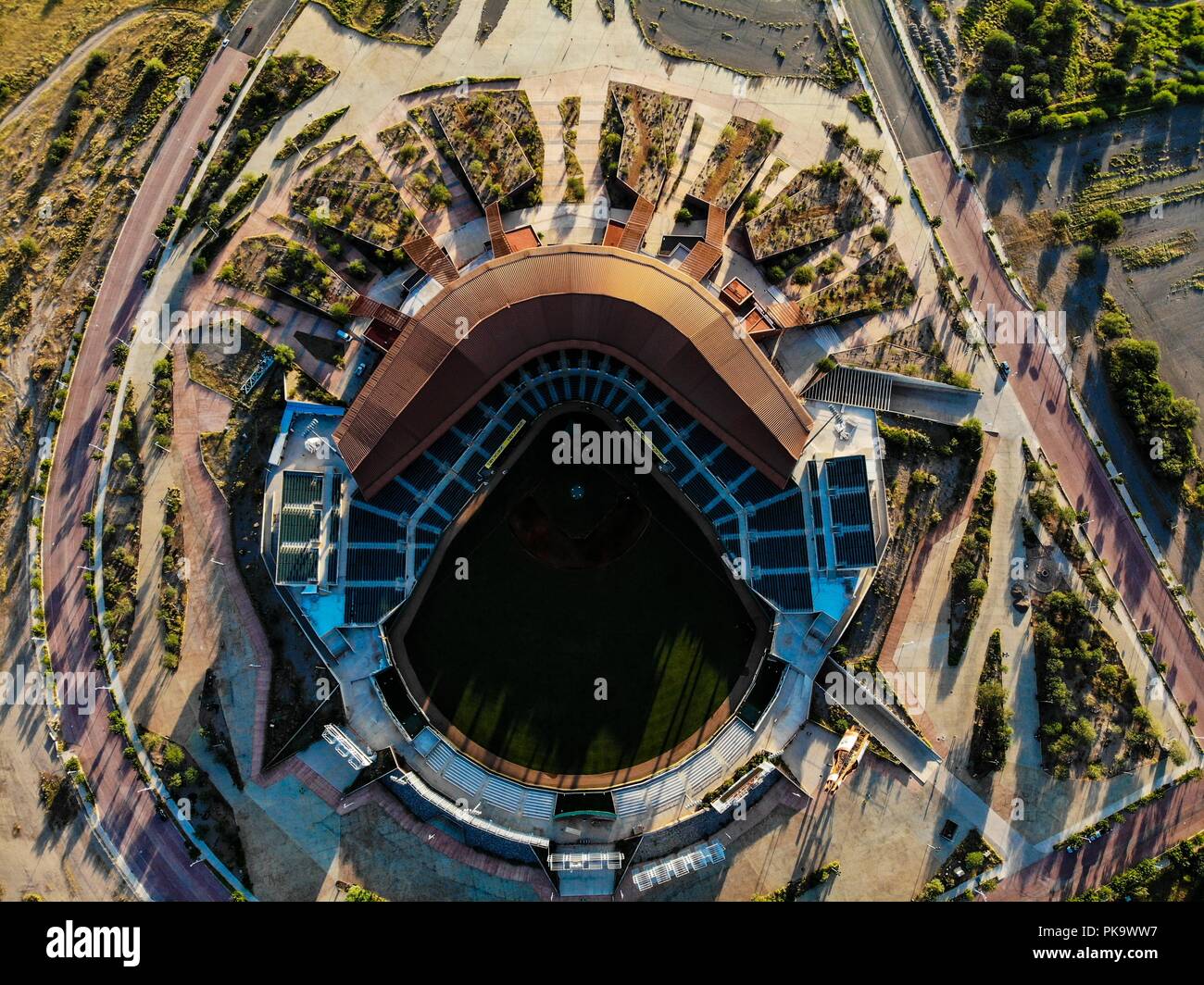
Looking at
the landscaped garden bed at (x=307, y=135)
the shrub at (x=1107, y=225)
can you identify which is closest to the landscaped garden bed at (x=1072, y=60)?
the shrub at (x=1107, y=225)

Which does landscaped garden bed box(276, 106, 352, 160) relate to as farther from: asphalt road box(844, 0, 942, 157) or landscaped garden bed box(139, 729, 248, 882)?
landscaped garden bed box(139, 729, 248, 882)

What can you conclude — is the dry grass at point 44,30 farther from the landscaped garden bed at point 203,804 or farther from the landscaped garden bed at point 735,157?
the landscaped garden bed at point 203,804

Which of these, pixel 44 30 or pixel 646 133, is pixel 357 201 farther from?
pixel 44 30

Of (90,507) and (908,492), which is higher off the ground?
(90,507)

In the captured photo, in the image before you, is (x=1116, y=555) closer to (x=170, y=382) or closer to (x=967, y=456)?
(x=967, y=456)

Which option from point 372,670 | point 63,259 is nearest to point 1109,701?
point 372,670

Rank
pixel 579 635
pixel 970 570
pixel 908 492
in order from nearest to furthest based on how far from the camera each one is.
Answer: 1. pixel 579 635
2. pixel 970 570
3. pixel 908 492

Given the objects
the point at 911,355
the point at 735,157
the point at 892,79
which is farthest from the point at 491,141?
the point at 911,355
